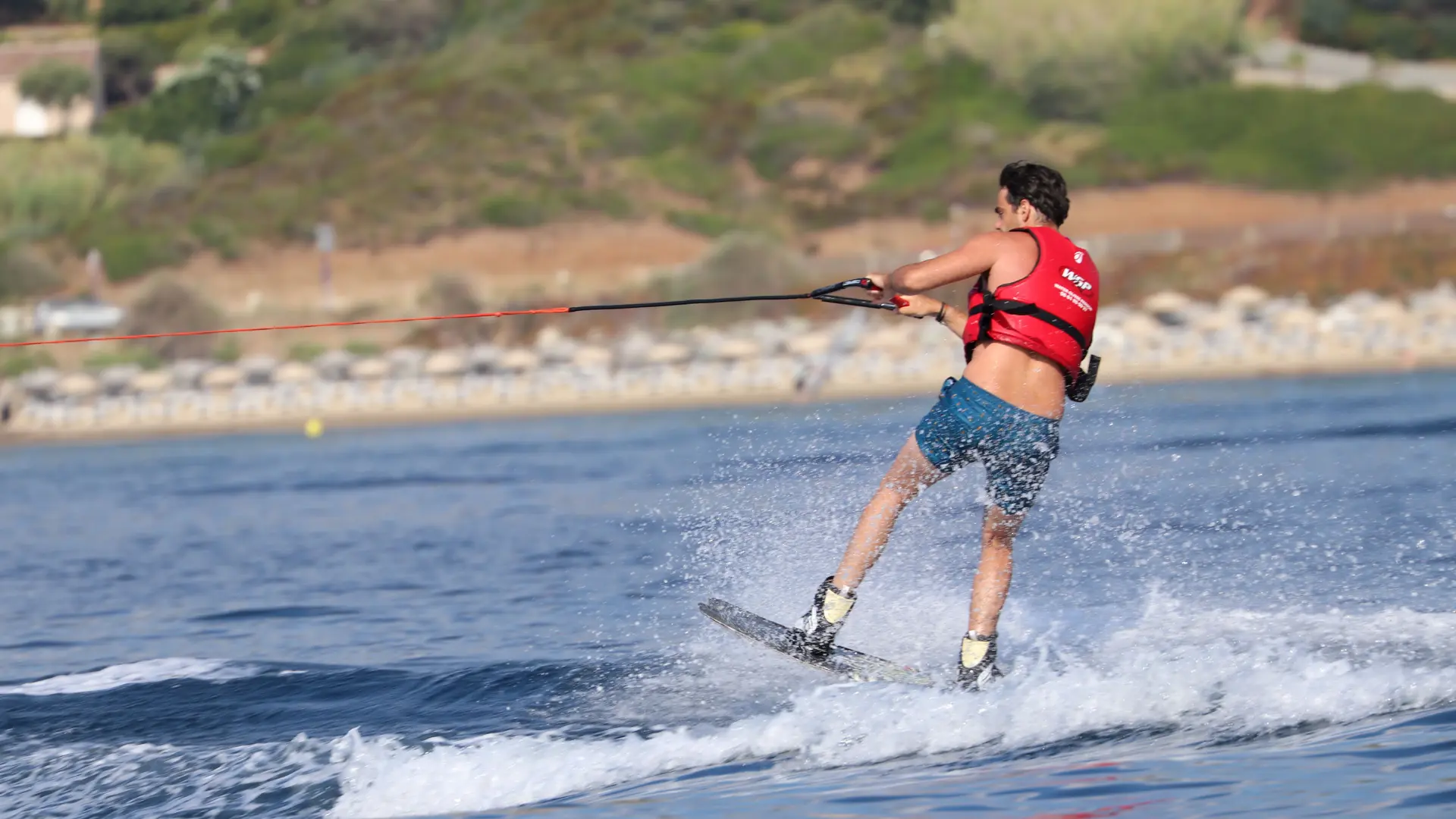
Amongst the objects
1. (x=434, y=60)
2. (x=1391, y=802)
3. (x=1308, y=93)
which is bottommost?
(x=1391, y=802)

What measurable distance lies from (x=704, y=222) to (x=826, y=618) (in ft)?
130

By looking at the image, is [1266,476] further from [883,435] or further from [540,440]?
[540,440]

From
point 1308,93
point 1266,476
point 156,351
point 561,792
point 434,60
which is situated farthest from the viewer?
point 434,60

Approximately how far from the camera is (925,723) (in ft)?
19.0

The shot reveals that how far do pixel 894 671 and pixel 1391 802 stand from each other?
5.72 ft

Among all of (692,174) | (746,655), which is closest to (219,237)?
(692,174)

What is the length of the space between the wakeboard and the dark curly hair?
4.82ft

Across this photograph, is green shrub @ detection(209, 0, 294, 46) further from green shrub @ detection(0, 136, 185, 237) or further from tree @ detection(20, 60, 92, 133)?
green shrub @ detection(0, 136, 185, 237)

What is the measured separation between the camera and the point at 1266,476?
12641 millimetres

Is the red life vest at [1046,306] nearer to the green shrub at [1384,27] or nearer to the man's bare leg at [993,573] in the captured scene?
the man's bare leg at [993,573]

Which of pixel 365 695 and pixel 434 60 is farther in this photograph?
pixel 434 60

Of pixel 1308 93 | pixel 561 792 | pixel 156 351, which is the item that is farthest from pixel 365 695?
pixel 1308 93

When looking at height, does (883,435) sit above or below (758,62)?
below

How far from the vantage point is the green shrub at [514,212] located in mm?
46812
